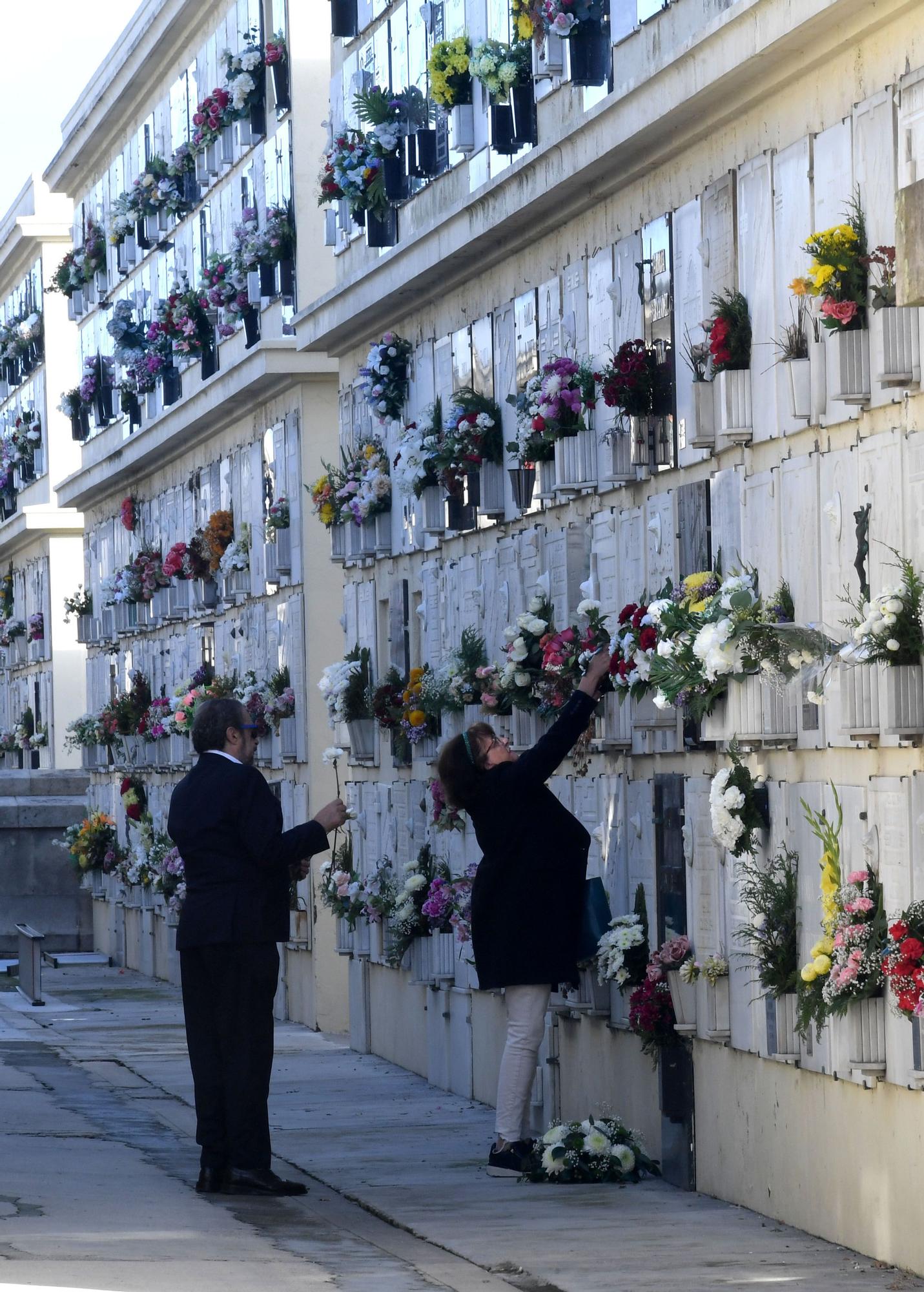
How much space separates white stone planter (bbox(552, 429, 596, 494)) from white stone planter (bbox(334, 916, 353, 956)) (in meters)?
5.66

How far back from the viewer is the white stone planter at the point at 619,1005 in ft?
37.3

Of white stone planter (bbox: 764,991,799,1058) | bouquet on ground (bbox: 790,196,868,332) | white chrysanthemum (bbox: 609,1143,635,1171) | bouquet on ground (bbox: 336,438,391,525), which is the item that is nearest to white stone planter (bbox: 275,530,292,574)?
bouquet on ground (bbox: 336,438,391,525)

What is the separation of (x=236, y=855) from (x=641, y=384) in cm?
280

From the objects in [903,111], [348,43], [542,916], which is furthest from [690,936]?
[348,43]

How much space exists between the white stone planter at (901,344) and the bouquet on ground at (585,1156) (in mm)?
4021

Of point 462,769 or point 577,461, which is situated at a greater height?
point 577,461

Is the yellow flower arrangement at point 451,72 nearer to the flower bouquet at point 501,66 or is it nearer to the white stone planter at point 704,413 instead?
the flower bouquet at point 501,66

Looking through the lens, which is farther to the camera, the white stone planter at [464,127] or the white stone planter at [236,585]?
the white stone planter at [236,585]

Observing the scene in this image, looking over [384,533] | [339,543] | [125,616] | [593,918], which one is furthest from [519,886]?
[125,616]

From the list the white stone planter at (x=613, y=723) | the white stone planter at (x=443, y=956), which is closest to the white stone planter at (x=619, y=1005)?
the white stone planter at (x=613, y=723)

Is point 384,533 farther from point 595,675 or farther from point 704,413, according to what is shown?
point 704,413

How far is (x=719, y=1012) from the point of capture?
10266 mm

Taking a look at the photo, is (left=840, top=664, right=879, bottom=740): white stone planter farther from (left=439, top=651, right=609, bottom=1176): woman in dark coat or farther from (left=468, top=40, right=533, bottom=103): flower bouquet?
(left=468, top=40, right=533, bottom=103): flower bouquet

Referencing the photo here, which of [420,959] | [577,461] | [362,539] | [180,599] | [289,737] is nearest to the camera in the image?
[577,461]
